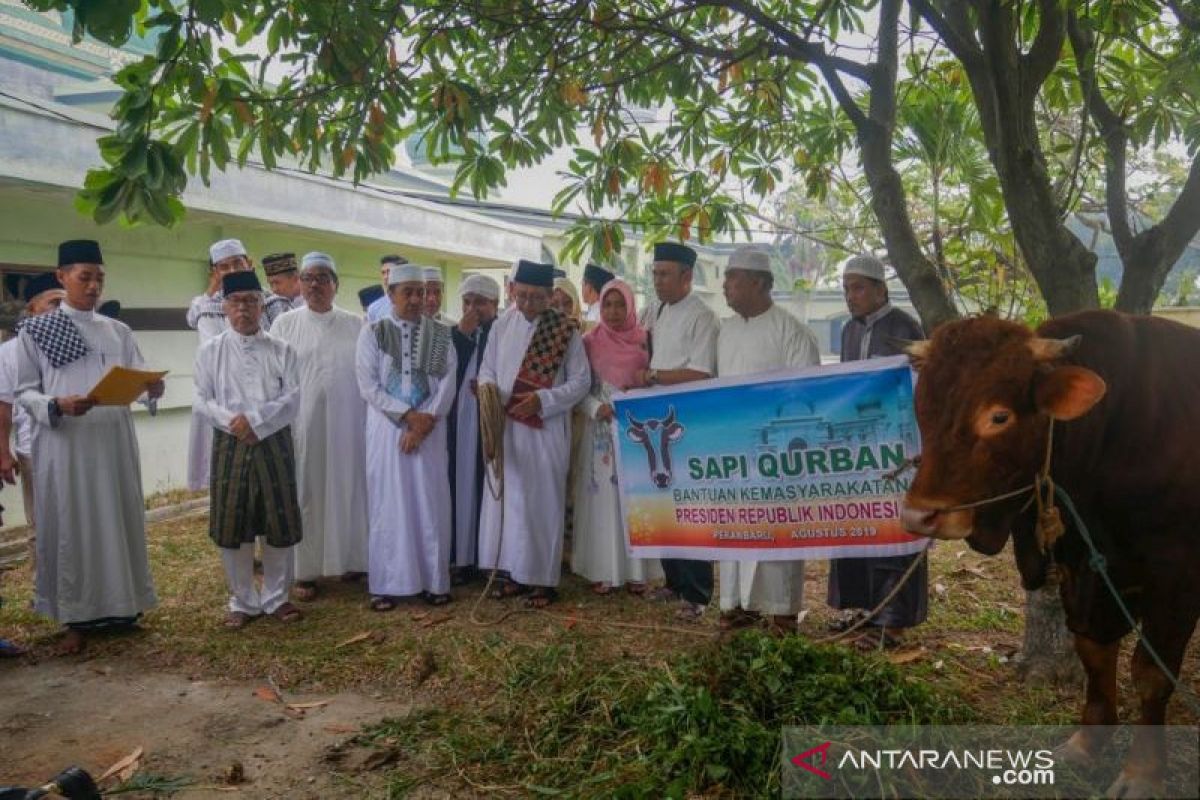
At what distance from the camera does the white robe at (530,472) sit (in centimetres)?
554

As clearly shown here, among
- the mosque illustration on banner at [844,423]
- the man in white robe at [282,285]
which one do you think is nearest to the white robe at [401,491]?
the man in white robe at [282,285]

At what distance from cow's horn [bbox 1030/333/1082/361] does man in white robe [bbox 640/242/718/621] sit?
2569 mm

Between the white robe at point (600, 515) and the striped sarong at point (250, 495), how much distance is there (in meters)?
1.78

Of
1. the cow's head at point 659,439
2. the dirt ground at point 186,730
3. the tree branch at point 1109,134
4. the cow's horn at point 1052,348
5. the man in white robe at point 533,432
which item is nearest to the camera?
the cow's horn at point 1052,348

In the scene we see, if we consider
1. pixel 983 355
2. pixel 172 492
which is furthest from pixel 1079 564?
pixel 172 492

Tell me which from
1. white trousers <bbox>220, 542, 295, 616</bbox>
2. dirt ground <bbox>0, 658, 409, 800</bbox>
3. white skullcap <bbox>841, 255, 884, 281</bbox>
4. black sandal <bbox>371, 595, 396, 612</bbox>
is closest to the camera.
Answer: dirt ground <bbox>0, 658, 409, 800</bbox>

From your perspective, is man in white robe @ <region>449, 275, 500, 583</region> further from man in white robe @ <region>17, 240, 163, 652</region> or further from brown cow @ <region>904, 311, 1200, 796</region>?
brown cow @ <region>904, 311, 1200, 796</region>

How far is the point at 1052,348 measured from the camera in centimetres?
256

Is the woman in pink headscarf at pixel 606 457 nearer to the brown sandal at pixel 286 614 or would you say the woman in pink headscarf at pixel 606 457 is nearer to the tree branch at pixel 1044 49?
the brown sandal at pixel 286 614

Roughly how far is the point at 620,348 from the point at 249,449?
7.35 ft

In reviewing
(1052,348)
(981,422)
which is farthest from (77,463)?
(1052,348)

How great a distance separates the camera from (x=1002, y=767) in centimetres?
287

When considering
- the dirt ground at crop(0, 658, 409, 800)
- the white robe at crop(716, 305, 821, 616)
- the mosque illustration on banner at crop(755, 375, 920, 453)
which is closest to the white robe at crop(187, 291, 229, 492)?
the dirt ground at crop(0, 658, 409, 800)

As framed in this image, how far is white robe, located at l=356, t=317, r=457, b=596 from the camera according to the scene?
17.9 feet
